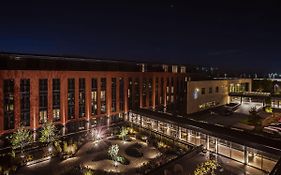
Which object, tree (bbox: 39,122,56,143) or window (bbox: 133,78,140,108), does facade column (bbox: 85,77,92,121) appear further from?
window (bbox: 133,78,140,108)

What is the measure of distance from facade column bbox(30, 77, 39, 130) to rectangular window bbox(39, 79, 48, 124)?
1.96ft

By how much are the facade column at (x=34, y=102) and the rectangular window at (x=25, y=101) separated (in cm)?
47

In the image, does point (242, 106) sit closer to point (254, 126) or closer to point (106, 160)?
point (254, 126)

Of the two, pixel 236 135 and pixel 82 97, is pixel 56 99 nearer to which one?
pixel 82 97

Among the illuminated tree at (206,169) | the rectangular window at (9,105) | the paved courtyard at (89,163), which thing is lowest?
the paved courtyard at (89,163)

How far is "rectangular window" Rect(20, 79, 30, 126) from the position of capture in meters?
34.1

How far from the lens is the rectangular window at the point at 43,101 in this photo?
36156mm

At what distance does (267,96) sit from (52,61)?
2395 inches

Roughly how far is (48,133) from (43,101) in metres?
6.12

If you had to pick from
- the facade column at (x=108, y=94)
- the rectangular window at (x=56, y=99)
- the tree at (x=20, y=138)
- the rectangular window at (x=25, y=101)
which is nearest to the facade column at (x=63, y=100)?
the rectangular window at (x=56, y=99)

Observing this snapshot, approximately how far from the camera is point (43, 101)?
36500mm

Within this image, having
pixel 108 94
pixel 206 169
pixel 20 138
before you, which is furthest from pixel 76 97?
pixel 206 169

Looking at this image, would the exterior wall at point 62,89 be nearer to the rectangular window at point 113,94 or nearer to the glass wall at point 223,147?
the rectangular window at point 113,94

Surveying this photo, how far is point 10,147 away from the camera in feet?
107
